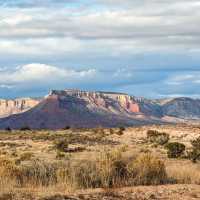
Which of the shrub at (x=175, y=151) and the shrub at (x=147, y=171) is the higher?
the shrub at (x=147, y=171)

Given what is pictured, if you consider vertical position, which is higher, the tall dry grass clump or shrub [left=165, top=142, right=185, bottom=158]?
the tall dry grass clump

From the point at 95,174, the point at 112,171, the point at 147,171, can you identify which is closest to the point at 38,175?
the point at 95,174

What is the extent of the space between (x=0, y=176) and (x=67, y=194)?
3.47 meters

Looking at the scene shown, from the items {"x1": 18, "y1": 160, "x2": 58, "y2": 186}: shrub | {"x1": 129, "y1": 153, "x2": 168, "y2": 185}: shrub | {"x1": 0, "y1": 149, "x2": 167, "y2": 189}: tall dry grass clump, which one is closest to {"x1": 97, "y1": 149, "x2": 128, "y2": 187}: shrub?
{"x1": 0, "y1": 149, "x2": 167, "y2": 189}: tall dry grass clump

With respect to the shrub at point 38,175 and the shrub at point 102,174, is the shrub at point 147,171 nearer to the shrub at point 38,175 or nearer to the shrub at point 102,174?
the shrub at point 102,174

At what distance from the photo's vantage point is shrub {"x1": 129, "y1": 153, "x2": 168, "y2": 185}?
80.8ft

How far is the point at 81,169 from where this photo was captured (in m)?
24.7

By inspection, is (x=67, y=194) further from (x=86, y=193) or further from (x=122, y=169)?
(x=122, y=169)

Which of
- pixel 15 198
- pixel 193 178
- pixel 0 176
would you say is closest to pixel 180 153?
pixel 193 178

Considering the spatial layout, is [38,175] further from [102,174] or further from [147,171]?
[147,171]

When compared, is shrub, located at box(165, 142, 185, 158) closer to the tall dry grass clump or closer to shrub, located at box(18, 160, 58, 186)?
the tall dry grass clump

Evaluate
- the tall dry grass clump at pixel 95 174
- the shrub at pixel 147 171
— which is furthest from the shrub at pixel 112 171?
the shrub at pixel 147 171

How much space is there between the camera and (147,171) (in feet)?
82.1

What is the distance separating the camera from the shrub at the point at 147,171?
2464 centimetres
